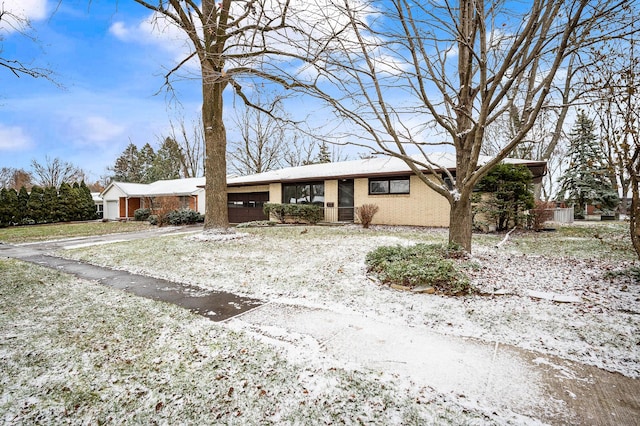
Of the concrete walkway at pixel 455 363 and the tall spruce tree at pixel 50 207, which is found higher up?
the tall spruce tree at pixel 50 207

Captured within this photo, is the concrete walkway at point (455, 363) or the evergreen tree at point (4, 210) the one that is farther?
the evergreen tree at point (4, 210)

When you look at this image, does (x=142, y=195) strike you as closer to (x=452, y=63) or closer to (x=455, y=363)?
(x=452, y=63)

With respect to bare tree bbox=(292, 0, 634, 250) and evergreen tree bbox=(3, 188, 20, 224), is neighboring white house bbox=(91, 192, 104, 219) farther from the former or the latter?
bare tree bbox=(292, 0, 634, 250)

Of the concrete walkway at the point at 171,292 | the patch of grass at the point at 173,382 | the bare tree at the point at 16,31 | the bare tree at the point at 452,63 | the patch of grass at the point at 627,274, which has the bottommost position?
the patch of grass at the point at 173,382

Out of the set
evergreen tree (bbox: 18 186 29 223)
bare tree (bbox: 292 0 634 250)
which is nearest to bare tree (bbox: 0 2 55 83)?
bare tree (bbox: 292 0 634 250)

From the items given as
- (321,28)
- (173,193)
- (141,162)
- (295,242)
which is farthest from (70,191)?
(321,28)

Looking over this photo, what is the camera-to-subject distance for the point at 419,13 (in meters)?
5.04

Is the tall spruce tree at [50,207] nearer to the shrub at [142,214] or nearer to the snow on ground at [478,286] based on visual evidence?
the shrub at [142,214]

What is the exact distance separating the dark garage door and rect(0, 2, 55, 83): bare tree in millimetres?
13108

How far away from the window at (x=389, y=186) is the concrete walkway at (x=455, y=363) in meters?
11.8

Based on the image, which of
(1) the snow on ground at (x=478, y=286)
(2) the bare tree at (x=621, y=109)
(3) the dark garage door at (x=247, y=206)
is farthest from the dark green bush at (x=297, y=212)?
(2) the bare tree at (x=621, y=109)

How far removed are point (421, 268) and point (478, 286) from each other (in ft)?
2.72

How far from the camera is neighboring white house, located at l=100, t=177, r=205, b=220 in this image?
24109mm

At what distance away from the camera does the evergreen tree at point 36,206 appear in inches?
879
